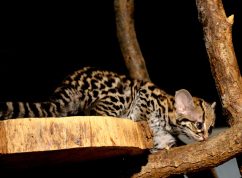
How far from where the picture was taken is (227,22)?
2.34 meters

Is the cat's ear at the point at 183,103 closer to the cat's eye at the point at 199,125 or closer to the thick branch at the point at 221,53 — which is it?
the cat's eye at the point at 199,125

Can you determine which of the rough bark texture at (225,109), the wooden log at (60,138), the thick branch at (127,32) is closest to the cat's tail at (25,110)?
the thick branch at (127,32)

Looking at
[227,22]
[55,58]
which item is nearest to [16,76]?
[55,58]

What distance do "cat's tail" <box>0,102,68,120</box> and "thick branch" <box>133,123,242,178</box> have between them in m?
1.11

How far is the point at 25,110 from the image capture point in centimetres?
310

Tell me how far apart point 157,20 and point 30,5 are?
1.03 meters

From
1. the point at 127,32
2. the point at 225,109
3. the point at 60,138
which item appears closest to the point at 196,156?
the point at 225,109

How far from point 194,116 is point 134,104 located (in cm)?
52

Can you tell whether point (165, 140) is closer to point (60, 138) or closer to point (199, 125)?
point (199, 125)

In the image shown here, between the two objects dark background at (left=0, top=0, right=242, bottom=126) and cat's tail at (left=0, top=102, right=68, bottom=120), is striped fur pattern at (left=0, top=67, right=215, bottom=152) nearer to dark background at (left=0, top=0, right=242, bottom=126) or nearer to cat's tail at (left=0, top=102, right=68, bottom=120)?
cat's tail at (left=0, top=102, right=68, bottom=120)

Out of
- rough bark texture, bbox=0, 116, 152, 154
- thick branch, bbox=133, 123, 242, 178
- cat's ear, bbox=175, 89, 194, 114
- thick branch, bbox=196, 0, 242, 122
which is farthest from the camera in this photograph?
cat's ear, bbox=175, 89, 194, 114

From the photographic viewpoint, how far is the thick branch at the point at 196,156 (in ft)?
6.73

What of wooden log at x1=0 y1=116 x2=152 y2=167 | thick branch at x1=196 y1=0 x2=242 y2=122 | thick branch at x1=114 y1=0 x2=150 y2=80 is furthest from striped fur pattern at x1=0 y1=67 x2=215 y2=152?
wooden log at x1=0 y1=116 x2=152 y2=167

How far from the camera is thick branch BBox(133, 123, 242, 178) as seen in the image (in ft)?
6.73
